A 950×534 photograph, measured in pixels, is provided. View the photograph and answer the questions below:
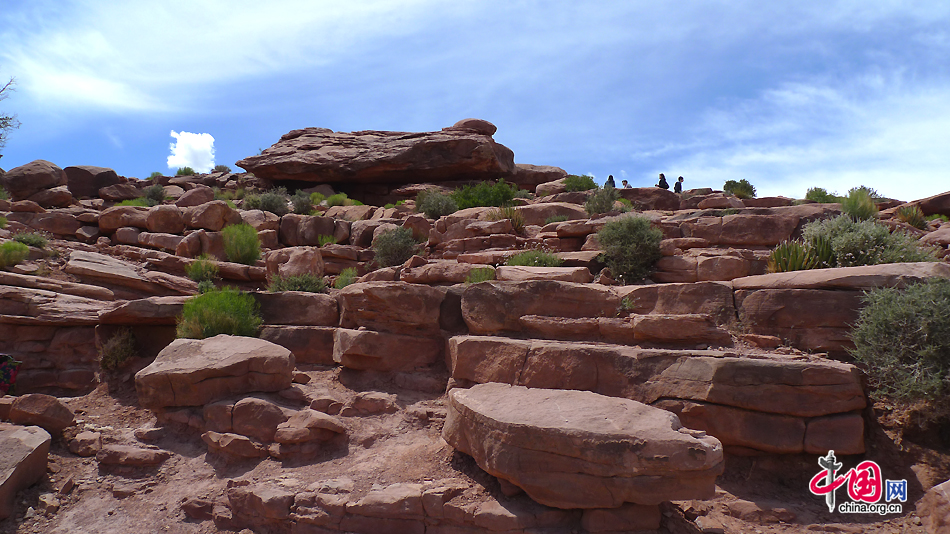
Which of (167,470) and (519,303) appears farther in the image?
(519,303)

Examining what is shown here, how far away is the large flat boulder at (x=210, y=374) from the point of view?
22.2 feet

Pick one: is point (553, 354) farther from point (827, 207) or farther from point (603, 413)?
point (827, 207)

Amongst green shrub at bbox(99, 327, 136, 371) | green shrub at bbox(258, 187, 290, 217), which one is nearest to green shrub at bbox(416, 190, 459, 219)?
green shrub at bbox(258, 187, 290, 217)

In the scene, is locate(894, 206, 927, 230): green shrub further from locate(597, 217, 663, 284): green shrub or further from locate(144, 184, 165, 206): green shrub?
locate(144, 184, 165, 206): green shrub

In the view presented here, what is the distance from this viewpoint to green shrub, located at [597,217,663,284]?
9.23 metres

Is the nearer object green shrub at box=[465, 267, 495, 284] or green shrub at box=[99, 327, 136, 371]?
green shrub at box=[99, 327, 136, 371]

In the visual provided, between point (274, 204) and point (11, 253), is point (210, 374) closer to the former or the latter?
point (11, 253)

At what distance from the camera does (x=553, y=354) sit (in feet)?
20.4

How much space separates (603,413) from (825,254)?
519 cm

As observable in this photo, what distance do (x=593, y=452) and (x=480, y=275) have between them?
443cm

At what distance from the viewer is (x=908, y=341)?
5246 mm

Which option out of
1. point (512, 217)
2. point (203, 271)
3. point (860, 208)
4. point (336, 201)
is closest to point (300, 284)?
point (203, 271)

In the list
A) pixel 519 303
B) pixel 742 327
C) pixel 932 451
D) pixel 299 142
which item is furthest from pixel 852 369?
pixel 299 142

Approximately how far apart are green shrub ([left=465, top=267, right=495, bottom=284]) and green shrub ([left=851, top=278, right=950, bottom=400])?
192 inches
